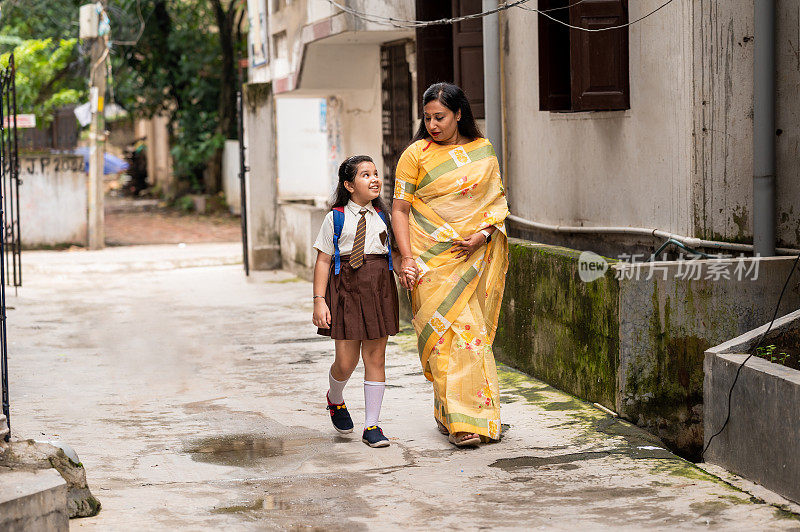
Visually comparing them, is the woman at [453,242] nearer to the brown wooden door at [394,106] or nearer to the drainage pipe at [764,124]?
the drainage pipe at [764,124]

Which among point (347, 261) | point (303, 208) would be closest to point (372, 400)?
point (347, 261)

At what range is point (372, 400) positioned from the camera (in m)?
6.11

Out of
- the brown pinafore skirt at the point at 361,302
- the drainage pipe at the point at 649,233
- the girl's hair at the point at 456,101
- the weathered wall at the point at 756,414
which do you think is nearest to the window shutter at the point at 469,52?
the drainage pipe at the point at 649,233

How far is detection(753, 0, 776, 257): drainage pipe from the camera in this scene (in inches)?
258

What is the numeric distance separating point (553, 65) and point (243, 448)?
151 inches

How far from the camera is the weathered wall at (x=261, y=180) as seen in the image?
15.9 meters

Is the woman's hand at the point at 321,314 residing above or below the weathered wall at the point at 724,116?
below

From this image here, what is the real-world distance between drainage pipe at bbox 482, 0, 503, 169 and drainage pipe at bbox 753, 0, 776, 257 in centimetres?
287

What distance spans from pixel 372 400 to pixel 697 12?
125 inches

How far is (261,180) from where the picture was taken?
15.9 meters

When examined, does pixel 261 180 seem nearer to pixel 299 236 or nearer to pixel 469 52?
pixel 299 236

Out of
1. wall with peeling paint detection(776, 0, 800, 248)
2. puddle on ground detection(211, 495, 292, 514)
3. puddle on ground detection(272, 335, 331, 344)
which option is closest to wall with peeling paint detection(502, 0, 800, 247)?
wall with peeling paint detection(776, 0, 800, 248)

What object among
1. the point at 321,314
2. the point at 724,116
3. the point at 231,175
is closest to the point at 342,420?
the point at 321,314

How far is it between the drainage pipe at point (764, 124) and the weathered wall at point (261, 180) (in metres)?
9.99
